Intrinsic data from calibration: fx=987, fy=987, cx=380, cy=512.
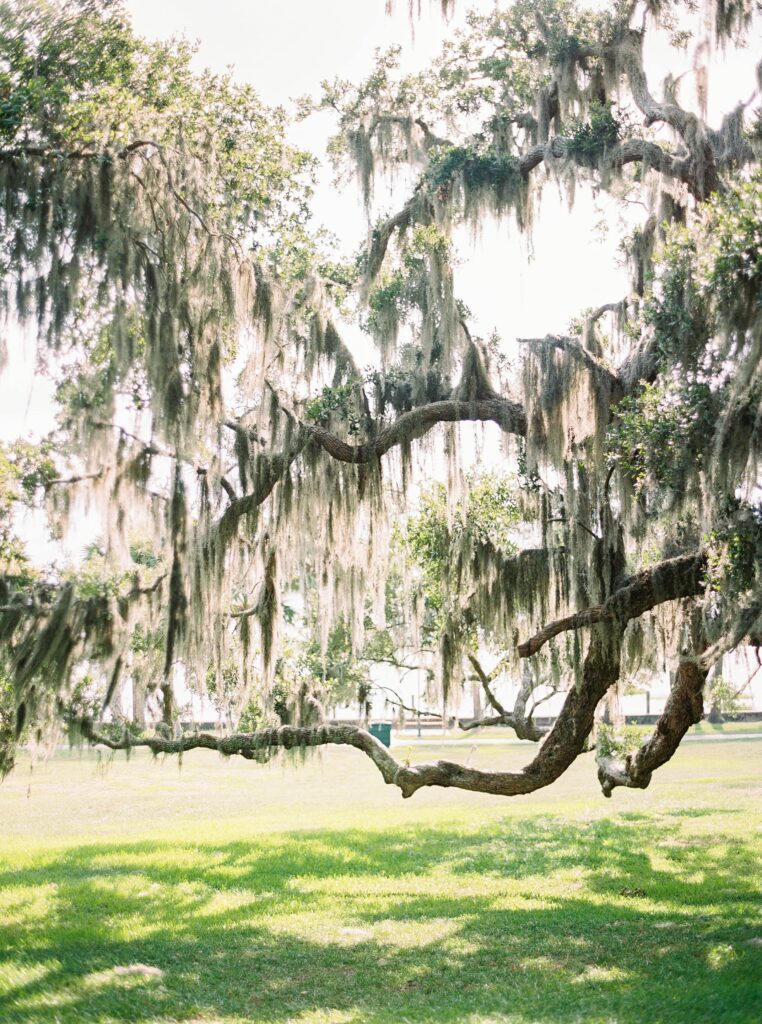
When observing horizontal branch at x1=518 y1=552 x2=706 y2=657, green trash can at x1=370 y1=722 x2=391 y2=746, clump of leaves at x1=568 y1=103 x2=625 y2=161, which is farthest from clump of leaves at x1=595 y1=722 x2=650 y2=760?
green trash can at x1=370 y1=722 x2=391 y2=746

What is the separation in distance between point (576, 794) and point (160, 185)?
18.6m

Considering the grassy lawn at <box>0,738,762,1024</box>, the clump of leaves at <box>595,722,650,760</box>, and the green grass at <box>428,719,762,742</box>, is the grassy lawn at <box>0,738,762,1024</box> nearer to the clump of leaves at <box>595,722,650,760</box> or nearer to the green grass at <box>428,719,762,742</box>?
the clump of leaves at <box>595,722,650,760</box>

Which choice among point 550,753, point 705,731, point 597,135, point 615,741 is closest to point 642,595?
point 550,753

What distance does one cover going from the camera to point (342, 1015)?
688 centimetres

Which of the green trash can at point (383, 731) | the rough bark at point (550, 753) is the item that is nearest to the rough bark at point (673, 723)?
the rough bark at point (550, 753)

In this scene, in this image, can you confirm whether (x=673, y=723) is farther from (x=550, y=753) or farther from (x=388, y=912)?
(x=388, y=912)

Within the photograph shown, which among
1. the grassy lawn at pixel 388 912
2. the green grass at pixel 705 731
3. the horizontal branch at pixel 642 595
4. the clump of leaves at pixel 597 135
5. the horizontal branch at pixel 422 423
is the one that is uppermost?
→ the clump of leaves at pixel 597 135

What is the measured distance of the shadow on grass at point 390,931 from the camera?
23.0 ft

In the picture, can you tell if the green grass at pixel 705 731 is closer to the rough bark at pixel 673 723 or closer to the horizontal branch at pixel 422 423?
the rough bark at pixel 673 723

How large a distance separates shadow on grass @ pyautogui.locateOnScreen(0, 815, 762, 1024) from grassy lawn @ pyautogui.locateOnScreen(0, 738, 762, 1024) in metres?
0.03

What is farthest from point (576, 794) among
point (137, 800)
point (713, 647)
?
point (713, 647)

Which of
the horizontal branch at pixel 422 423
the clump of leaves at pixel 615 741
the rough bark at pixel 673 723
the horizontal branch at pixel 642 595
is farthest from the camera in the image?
the clump of leaves at pixel 615 741

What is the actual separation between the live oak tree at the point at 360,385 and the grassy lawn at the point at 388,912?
1656 millimetres

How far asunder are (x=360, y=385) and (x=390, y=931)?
541cm
